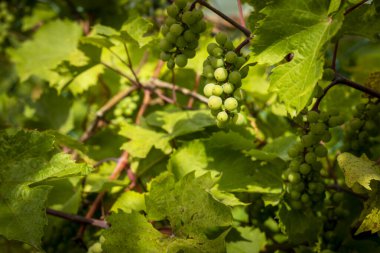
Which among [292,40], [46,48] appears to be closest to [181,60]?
[292,40]

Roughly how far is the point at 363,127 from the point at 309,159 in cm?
23

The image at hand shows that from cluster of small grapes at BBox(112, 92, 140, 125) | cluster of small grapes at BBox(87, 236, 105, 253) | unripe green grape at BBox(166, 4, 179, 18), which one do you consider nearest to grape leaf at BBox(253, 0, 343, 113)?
unripe green grape at BBox(166, 4, 179, 18)

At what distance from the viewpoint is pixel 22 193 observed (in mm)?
1095

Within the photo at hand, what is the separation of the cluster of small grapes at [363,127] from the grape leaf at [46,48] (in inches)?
51.4

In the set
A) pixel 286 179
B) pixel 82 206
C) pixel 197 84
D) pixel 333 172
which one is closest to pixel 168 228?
pixel 286 179

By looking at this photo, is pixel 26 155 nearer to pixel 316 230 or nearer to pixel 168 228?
pixel 168 228

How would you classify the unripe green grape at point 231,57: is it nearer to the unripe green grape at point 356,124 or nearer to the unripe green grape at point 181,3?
Answer: the unripe green grape at point 181,3

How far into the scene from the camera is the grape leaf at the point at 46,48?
7.29ft

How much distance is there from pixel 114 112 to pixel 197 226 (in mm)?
995

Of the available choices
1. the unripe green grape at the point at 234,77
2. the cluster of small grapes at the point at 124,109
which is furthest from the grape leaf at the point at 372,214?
the cluster of small grapes at the point at 124,109

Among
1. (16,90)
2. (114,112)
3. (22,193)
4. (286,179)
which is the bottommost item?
(16,90)

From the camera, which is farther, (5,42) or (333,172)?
(5,42)

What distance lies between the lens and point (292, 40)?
1035mm

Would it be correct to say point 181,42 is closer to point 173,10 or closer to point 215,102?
point 173,10
